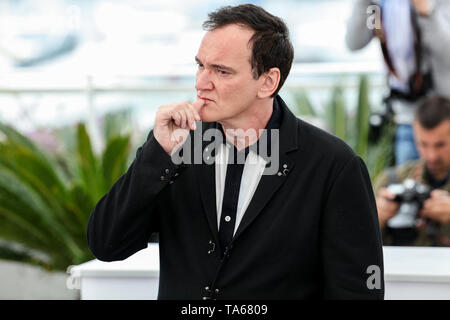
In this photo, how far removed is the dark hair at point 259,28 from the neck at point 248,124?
99 mm

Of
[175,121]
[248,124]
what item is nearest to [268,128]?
[248,124]

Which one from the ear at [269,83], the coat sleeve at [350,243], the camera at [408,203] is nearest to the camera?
the coat sleeve at [350,243]

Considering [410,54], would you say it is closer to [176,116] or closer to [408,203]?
[408,203]

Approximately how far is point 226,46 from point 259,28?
0.11 meters

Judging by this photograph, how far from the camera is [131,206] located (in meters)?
1.75

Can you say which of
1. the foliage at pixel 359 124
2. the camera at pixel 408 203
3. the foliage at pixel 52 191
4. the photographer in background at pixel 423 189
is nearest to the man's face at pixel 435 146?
the photographer in background at pixel 423 189

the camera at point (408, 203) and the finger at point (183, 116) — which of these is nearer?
the finger at point (183, 116)

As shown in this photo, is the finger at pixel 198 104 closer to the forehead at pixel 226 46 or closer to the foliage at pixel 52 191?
the forehead at pixel 226 46

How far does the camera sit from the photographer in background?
3.70 metres

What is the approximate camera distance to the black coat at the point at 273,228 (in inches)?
68.9

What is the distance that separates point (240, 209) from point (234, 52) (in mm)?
402

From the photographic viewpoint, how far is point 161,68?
468 centimetres

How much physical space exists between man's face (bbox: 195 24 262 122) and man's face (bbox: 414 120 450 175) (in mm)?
2287
